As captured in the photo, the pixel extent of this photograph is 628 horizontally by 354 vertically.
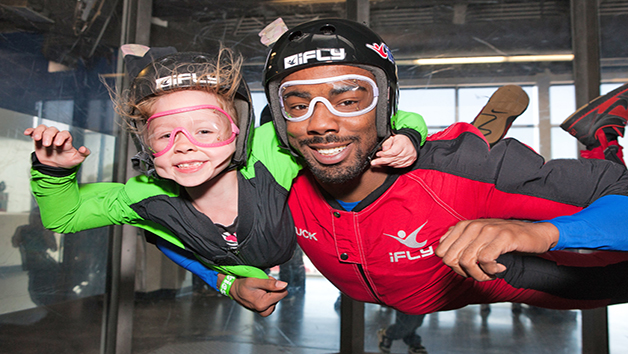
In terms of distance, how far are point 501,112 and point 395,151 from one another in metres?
1.47

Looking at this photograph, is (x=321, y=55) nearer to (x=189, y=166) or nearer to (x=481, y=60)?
(x=189, y=166)

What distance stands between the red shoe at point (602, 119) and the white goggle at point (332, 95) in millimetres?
1670

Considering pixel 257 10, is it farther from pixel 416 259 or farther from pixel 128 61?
pixel 416 259

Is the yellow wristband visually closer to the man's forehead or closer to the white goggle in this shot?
the white goggle

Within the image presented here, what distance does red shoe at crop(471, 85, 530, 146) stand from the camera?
2475mm

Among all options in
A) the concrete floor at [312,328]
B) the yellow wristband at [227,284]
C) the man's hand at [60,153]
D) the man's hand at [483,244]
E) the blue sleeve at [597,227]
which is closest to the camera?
the man's hand at [483,244]

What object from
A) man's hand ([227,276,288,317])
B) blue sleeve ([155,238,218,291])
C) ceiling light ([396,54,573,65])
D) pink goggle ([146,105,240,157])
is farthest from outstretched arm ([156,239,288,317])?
ceiling light ([396,54,573,65])

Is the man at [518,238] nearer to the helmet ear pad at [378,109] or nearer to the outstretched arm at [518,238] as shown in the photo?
the outstretched arm at [518,238]

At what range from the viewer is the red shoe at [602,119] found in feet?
7.59

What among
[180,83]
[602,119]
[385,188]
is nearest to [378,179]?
[385,188]

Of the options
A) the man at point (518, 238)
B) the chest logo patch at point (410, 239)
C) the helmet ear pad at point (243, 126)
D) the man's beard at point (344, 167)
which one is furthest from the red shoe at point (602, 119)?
the helmet ear pad at point (243, 126)

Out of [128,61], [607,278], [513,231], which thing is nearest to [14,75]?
[128,61]

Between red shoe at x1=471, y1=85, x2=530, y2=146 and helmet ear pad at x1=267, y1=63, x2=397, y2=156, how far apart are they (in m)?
1.23

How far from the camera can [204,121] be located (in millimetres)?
1421
